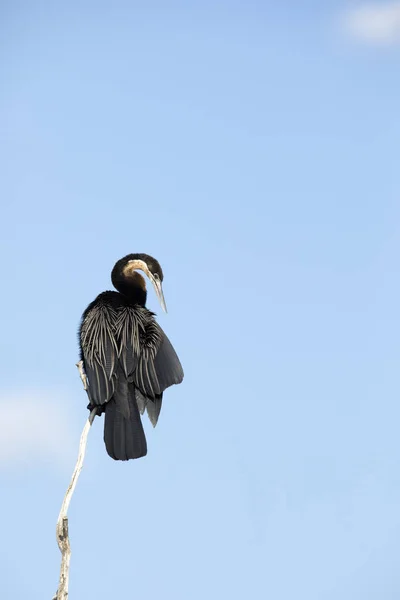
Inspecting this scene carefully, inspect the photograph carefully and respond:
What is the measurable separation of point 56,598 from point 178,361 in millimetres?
2454

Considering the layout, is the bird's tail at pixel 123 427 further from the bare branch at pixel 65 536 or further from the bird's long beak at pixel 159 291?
the bird's long beak at pixel 159 291

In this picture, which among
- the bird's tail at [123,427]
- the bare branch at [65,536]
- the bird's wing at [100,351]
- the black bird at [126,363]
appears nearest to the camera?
the bare branch at [65,536]

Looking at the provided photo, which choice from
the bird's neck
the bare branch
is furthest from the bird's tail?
the bird's neck

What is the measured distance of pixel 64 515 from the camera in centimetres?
680

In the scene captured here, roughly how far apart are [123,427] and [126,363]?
0.68 m

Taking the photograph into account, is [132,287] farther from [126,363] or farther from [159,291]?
[126,363]

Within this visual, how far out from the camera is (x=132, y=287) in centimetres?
884

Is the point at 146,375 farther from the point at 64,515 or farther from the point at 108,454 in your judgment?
the point at 64,515

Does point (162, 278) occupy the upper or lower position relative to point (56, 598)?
upper

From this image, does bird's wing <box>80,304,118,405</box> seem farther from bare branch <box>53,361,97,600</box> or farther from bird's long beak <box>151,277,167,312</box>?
bare branch <box>53,361,97,600</box>

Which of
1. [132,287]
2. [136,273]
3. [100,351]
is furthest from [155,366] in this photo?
[136,273]

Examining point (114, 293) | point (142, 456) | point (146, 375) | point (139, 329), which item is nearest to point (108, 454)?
point (142, 456)

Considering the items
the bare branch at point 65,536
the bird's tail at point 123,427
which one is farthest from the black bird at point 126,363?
the bare branch at point 65,536

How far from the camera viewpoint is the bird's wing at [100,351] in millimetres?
7633
